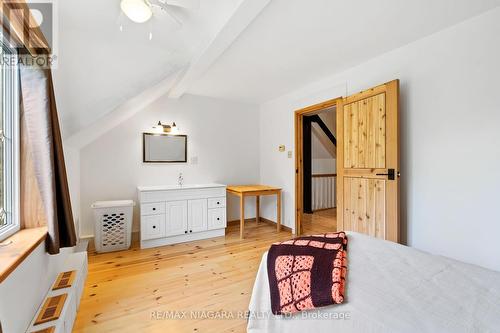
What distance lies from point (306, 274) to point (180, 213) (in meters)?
2.40

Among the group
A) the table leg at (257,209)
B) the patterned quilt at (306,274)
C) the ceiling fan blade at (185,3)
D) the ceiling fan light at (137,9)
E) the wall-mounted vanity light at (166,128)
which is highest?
the ceiling fan light at (137,9)

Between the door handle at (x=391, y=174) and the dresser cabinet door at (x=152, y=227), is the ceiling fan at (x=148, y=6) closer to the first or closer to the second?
the door handle at (x=391, y=174)

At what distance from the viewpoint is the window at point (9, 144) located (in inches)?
50.2

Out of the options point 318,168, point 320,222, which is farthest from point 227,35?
point 318,168

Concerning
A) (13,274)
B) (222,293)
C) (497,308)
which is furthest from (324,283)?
(13,274)

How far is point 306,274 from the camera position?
1.15m

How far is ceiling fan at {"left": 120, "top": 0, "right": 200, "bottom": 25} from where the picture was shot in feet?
4.98

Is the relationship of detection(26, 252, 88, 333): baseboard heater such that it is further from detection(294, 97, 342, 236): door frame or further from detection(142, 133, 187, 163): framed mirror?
detection(294, 97, 342, 236): door frame

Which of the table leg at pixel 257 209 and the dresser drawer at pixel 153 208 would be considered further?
the table leg at pixel 257 209

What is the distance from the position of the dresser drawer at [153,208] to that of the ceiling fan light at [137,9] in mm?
2110

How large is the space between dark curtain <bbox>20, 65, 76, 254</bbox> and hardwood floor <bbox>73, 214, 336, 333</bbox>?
0.72m

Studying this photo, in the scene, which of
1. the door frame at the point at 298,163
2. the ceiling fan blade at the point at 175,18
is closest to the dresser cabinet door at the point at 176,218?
the door frame at the point at 298,163

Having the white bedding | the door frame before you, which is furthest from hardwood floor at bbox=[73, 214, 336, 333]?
the door frame

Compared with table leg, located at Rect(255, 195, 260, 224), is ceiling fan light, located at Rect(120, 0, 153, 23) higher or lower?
higher
